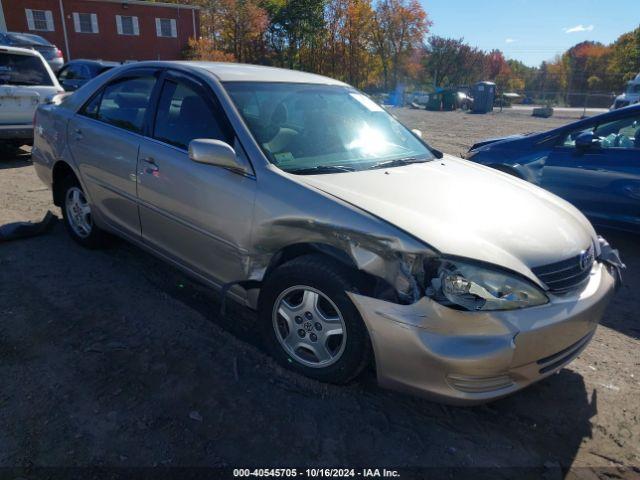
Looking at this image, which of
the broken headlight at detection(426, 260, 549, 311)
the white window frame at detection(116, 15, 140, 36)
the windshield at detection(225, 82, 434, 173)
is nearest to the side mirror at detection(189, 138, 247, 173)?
the windshield at detection(225, 82, 434, 173)

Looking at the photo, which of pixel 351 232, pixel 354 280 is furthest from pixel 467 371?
pixel 351 232

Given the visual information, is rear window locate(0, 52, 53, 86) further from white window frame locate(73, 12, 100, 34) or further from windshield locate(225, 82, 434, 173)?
white window frame locate(73, 12, 100, 34)

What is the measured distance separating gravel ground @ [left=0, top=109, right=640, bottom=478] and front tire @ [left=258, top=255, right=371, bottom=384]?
15 centimetres

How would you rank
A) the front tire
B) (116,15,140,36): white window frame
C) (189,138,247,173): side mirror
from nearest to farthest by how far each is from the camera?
the front tire, (189,138,247,173): side mirror, (116,15,140,36): white window frame

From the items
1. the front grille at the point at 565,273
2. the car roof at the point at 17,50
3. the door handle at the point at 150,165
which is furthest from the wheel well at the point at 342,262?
the car roof at the point at 17,50

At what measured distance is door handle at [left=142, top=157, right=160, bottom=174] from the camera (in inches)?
129

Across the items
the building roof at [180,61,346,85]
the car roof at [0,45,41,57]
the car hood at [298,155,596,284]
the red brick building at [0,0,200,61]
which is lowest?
the car hood at [298,155,596,284]

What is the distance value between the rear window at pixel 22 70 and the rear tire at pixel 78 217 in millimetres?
4851

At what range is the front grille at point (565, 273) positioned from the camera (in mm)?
2311

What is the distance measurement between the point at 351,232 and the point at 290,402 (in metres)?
0.97

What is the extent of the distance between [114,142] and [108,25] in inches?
1576

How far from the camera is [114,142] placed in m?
3.67

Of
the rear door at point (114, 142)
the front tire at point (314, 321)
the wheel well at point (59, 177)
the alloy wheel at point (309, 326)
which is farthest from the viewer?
the wheel well at point (59, 177)

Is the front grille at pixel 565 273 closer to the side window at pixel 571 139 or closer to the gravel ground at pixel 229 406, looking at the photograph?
the gravel ground at pixel 229 406
